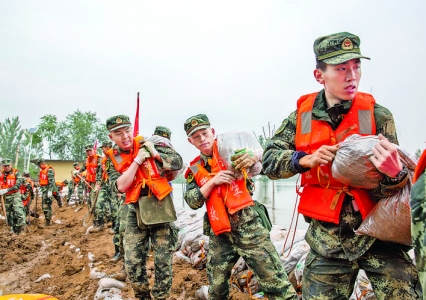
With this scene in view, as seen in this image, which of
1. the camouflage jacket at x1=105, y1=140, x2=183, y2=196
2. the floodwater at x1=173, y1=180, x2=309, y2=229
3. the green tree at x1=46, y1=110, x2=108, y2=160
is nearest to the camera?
the camouflage jacket at x1=105, y1=140, x2=183, y2=196

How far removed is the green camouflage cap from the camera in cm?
177

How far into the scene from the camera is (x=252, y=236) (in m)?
2.58

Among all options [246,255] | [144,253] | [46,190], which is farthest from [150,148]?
[46,190]

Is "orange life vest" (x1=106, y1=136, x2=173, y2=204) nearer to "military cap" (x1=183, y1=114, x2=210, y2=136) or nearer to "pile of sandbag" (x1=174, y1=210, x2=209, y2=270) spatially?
"military cap" (x1=183, y1=114, x2=210, y2=136)

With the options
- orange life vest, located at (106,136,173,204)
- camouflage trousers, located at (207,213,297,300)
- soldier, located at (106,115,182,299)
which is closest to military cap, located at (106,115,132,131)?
soldier, located at (106,115,182,299)

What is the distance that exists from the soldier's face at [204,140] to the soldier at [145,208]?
0.69 metres

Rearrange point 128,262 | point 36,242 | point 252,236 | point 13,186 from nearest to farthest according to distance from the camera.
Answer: point 252,236, point 128,262, point 36,242, point 13,186

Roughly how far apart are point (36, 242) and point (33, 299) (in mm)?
6667

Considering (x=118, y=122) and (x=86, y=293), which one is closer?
(x=118, y=122)

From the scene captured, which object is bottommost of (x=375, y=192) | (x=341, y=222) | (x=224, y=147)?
(x=341, y=222)

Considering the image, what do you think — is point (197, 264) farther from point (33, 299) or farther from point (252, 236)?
point (33, 299)

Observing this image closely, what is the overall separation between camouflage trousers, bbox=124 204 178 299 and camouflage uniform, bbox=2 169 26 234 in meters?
7.91

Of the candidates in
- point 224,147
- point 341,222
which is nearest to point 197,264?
point 224,147

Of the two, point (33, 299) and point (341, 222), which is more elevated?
point (341, 222)
